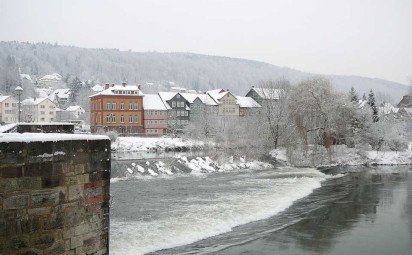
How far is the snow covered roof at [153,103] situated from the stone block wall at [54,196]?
236 feet

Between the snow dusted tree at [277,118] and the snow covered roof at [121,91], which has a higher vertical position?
the snow covered roof at [121,91]

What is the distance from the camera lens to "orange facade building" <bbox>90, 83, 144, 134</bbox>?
249ft

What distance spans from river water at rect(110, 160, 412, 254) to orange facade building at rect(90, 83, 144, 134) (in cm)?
4166

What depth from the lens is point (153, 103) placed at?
81.2 meters

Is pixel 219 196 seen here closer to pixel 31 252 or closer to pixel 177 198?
pixel 177 198

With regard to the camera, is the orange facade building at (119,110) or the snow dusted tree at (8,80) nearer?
the orange facade building at (119,110)

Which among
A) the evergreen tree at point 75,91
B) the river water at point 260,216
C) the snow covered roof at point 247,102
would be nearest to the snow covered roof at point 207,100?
the snow covered roof at point 247,102

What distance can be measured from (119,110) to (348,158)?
139 feet

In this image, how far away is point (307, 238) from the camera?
19141 mm

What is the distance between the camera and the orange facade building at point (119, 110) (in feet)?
249

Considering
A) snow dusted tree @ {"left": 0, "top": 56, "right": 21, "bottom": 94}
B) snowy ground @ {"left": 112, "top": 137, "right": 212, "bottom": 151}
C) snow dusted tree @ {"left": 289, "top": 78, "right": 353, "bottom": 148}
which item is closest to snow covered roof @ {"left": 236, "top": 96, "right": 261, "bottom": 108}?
snowy ground @ {"left": 112, "top": 137, "right": 212, "bottom": 151}

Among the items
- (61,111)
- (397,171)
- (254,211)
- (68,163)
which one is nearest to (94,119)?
(61,111)

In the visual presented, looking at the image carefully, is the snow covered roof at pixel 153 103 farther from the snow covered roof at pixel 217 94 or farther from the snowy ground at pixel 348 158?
the snowy ground at pixel 348 158

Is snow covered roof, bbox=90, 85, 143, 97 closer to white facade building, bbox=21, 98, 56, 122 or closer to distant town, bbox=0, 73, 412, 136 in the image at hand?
distant town, bbox=0, 73, 412, 136
